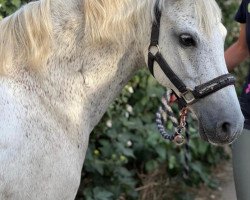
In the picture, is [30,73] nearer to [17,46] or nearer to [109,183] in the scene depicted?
[17,46]

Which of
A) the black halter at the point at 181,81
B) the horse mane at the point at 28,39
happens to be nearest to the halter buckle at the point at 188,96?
the black halter at the point at 181,81

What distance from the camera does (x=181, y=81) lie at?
2.18m

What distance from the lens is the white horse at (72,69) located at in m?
2.09

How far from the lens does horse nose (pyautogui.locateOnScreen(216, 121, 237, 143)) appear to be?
2133 millimetres

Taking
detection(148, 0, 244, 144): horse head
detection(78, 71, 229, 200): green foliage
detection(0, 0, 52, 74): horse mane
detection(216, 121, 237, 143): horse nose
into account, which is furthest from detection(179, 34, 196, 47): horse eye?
detection(78, 71, 229, 200): green foliage

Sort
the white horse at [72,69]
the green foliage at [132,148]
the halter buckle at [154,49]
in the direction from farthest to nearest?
the green foliage at [132,148]
the halter buckle at [154,49]
the white horse at [72,69]

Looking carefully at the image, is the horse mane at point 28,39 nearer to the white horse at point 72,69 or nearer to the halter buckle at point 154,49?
the white horse at point 72,69

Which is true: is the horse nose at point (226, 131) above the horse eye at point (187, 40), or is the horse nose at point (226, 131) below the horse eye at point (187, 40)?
below

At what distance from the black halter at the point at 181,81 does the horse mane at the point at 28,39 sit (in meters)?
0.41

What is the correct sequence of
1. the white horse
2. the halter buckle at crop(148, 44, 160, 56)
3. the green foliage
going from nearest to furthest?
the white horse
the halter buckle at crop(148, 44, 160, 56)
the green foliage

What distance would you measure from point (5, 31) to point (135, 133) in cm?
226

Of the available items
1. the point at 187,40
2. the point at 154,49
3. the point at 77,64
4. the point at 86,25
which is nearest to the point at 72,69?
the point at 77,64

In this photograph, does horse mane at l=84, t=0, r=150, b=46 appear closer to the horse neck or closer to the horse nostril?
the horse neck

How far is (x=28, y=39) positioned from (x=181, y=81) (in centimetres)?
62
